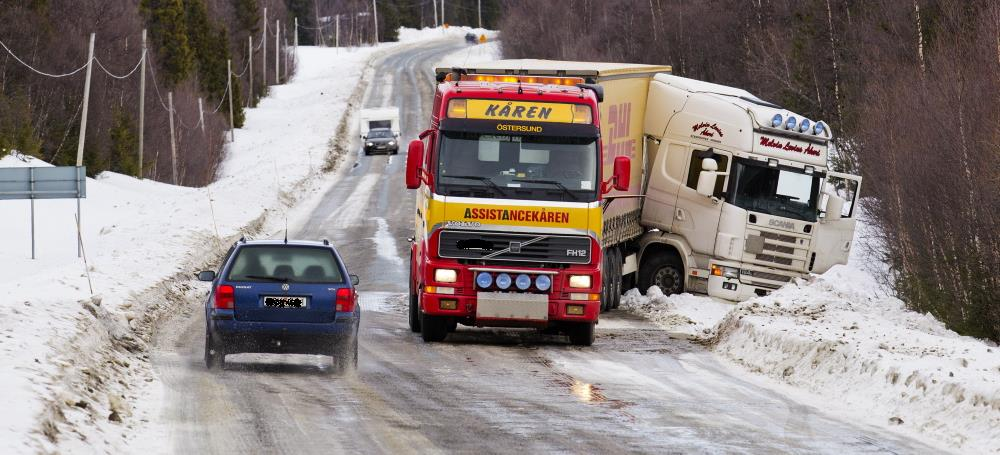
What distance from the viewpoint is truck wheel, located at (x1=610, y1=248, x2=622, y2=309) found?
77.6 feet

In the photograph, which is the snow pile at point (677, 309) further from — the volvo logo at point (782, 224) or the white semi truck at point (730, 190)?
the volvo logo at point (782, 224)

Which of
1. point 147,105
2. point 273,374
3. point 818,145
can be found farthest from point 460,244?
point 147,105

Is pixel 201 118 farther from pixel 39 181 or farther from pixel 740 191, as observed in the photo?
pixel 740 191

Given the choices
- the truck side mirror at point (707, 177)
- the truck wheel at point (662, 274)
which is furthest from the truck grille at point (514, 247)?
the truck wheel at point (662, 274)

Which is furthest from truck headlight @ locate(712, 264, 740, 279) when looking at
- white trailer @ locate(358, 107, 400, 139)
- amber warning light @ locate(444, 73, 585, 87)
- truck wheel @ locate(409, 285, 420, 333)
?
white trailer @ locate(358, 107, 400, 139)

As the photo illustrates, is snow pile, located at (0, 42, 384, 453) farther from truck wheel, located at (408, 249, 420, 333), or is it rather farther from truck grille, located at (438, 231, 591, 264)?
truck grille, located at (438, 231, 591, 264)

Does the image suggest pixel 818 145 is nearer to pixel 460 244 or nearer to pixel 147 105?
pixel 460 244

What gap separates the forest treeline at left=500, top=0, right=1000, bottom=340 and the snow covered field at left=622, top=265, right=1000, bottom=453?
1165 millimetres

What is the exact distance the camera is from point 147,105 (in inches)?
2872

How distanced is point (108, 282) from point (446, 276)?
7368 mm

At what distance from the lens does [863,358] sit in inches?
583

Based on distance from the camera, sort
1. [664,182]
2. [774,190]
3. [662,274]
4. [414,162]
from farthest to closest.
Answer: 1. [662,274]
2. [664,182]
3. [774,190]
4. [414,162]

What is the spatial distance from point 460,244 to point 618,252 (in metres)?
6.69

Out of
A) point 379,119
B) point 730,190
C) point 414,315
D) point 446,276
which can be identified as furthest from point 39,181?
point 379,119
